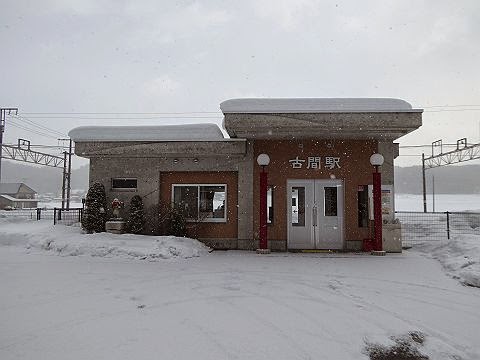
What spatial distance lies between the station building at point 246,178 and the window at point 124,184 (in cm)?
4

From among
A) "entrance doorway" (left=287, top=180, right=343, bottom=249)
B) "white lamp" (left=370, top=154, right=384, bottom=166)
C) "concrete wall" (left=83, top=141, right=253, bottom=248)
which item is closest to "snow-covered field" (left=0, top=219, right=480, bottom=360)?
"entrance doorway" (left=287, top=180, right=343, bottom=249)

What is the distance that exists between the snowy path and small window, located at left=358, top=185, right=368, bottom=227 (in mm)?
2966

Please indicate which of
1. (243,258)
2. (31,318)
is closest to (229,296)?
(31,318)

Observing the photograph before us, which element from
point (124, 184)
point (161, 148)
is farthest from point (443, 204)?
point (124, 184)

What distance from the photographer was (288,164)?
12.4 m

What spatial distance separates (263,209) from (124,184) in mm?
5268

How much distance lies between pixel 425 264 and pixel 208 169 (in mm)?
7331

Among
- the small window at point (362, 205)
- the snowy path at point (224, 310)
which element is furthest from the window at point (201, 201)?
the small window at point (362, 205)

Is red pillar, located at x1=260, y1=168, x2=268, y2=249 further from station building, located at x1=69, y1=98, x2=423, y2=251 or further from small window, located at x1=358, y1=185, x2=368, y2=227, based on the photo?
small window, located at x1=358, y1=185, x2=368, y2=227

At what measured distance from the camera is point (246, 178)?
12.5 m

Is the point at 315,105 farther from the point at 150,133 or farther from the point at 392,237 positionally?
the point at 150,133

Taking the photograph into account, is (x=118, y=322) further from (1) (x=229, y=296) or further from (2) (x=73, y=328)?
(1) (x=229, y=296)

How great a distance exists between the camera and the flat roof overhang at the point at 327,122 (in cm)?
1067

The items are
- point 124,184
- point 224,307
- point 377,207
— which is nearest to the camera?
point 224,307
